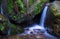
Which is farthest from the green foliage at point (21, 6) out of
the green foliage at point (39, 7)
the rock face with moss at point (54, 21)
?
the rock face with moss at point (54, 21)

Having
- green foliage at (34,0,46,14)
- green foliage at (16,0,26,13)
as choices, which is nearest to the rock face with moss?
green foliage at (34,0,46,14)

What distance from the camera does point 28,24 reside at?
9.86 metres

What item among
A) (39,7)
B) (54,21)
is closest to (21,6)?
(39,7)

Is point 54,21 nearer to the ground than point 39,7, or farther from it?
nearer to the ground

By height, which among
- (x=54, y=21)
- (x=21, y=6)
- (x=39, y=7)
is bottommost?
(x=54, y=21)

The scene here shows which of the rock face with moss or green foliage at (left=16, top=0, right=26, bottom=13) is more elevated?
green foliage at (left=16, top=0, right=26, bottom=13)

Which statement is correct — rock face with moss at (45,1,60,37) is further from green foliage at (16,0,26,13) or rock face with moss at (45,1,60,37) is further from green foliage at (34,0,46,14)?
green foliage at (16,0,26,13)

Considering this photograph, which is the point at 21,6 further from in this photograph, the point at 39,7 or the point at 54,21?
the point at 54,21

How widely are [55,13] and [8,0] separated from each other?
3.26 m

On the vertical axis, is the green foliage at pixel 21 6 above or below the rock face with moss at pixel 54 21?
above

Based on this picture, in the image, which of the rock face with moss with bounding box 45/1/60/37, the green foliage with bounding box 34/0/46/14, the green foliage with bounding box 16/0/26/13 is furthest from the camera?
the green foliage with bounding box 34/0/46/14

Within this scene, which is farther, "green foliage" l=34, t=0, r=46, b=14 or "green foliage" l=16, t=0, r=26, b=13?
"green foliage" l=34, t=0, r=46, b=14

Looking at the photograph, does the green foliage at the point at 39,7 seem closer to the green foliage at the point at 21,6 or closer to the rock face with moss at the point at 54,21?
the green foliage at the point at 21,6

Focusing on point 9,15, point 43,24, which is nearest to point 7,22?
point 9,15
